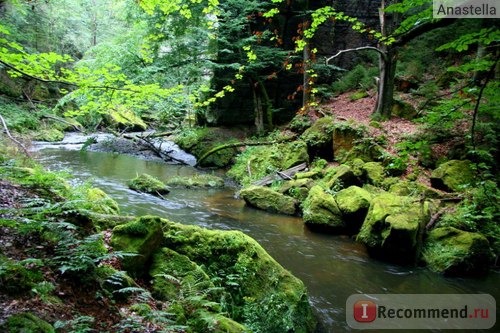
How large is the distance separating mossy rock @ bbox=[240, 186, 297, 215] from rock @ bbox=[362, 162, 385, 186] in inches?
102

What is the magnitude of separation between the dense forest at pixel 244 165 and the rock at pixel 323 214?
48mm

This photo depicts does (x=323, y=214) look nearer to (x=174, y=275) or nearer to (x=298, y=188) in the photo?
(x=298, y=188)

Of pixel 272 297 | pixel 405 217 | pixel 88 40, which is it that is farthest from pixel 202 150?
pixel 88 40

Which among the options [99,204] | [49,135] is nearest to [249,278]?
[99,204]

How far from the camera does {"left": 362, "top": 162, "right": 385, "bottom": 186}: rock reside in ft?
35.2

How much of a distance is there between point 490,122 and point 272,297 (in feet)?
32.1

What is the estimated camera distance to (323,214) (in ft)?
30.8

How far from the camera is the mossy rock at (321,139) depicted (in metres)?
13.9

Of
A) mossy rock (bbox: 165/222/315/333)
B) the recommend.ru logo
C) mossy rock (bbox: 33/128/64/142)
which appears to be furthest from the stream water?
mossy rock (bbox: 33/128/64/142)

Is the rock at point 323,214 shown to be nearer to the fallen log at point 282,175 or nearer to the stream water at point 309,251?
the stream water at point 309,251

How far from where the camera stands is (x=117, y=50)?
50.5 ft

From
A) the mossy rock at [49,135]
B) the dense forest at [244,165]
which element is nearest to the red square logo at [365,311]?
the dense forest at [244,165]

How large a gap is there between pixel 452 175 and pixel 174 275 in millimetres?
8912

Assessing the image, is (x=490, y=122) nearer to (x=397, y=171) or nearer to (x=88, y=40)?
(x=397, y=171)
